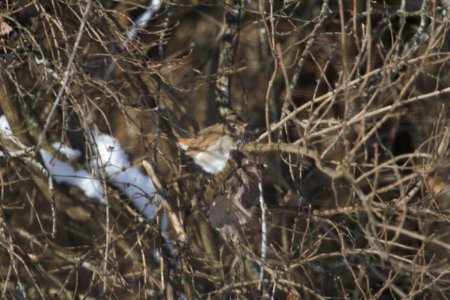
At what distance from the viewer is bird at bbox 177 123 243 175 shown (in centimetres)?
505

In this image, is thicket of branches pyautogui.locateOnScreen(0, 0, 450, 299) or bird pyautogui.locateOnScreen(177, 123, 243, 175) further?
bird pyautogui.locateOnScreen(177, 123, 243, 175)

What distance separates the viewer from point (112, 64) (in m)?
5.57

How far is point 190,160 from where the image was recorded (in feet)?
18.1

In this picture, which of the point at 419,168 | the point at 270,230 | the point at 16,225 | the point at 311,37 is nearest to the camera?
the point at 419,168

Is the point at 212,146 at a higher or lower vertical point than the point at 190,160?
higher

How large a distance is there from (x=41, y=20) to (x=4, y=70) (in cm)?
43

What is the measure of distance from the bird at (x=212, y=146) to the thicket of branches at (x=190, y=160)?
113 millimetres

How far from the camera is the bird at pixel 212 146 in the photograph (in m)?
5.05

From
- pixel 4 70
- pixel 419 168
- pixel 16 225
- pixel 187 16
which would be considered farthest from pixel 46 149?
pixel 419 168

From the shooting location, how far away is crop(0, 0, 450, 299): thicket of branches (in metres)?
4.47

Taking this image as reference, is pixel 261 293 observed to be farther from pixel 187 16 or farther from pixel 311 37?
pixel 187 16

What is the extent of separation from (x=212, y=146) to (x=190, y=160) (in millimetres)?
365

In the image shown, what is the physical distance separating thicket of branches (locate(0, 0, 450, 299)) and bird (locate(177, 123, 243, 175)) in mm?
113

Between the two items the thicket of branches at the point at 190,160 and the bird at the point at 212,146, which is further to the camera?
the bird at the point at 212,146
